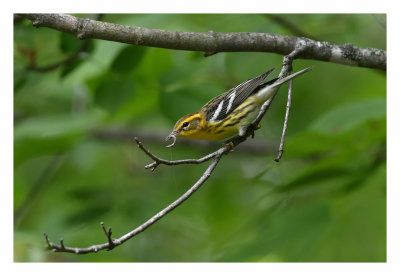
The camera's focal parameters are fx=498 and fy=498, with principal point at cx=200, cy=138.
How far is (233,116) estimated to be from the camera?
2.28 m

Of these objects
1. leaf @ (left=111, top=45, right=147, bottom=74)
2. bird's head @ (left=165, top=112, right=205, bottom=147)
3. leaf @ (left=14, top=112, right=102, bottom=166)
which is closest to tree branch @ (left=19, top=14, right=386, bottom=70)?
bird's head @ (left=165, top=112, right=205, bottom=147)

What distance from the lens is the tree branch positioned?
212 centimetres

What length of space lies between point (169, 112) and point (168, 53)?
62cm

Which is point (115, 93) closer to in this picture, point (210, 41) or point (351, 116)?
point (210, 41)

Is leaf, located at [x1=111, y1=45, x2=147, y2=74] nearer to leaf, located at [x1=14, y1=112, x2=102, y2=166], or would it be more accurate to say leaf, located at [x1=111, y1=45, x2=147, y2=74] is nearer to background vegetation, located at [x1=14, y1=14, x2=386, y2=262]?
background vegetation, located at [x1=14, y1=14, x2=386, y2=262]

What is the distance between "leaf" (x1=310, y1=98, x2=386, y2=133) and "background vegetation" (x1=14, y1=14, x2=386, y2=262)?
0.01 m

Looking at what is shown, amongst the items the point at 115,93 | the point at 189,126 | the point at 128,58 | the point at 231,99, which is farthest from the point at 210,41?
the point at 115,93

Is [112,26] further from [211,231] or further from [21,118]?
[21,118]

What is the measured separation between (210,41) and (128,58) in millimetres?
883

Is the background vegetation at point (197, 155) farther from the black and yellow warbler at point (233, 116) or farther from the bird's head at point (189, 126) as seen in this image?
the bird's head at point (189, 126)

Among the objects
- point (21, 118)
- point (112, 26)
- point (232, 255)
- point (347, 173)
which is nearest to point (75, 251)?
point (112, 26)

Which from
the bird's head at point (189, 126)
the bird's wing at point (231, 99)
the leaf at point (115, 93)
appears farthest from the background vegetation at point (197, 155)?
the bird's head at point (189, 126)

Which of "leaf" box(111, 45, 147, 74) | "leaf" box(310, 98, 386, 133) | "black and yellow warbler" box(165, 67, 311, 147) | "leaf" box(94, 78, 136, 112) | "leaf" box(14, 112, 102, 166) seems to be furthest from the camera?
"leaf" box(14, 112, 102, 166)

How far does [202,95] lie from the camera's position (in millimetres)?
2951
